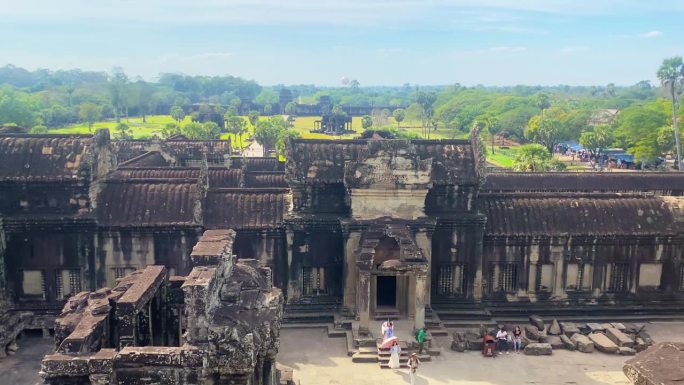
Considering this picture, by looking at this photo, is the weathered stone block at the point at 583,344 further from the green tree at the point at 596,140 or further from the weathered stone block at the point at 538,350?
the green tree at the point at 596,140

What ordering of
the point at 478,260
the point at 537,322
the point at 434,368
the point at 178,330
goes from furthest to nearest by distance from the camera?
the point at 478,260, the point at 537,322, the point at 434,368, the point at 178,330

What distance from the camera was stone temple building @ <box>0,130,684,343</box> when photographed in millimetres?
22797

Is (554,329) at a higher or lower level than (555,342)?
higher

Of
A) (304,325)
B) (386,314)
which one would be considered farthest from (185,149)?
(386,314)

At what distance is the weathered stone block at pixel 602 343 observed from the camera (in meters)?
21.5

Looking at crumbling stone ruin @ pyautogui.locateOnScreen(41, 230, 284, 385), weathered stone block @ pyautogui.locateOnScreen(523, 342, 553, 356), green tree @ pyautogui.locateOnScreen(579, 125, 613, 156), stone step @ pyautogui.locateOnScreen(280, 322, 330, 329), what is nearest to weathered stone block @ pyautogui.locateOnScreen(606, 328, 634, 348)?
weathered stone block @ pyautogui.locateOnScreen(523, 342, 553, 356)

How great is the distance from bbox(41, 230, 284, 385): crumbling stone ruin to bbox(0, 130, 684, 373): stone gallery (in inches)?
313

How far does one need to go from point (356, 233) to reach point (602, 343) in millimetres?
9843

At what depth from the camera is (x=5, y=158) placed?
23172 millimetres

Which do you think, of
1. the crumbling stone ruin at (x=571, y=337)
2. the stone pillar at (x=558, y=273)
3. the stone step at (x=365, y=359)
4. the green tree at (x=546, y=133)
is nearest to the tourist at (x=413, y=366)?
the stone step at (x=365, y=359)

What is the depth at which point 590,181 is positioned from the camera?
131 feet

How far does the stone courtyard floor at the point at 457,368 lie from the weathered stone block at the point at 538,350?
20cm

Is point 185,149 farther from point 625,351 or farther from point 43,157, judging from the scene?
point 625,351

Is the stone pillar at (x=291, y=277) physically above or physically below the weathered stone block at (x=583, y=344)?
above
